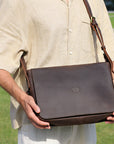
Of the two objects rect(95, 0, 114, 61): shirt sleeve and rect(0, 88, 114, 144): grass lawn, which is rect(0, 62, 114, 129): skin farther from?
rect(0, 88, 114, 144): grass lawn

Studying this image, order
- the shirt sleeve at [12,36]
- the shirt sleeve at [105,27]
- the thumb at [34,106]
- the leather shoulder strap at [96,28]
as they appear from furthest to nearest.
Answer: the shirt sleeve at [105,27], the leather shoulder strap at [96,28], the shirt sleeve at [12,36], the thumb at [34,106]

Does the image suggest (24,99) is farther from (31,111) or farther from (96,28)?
(96,28)

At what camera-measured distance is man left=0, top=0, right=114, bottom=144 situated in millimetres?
2031

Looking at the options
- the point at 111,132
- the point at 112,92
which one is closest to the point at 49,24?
the point at 112,92

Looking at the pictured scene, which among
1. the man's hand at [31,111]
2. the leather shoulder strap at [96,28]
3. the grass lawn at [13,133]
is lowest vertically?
the grass lawn at [13,133]

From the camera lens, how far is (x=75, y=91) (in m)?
1.97

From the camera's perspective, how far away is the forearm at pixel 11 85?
1.96 m

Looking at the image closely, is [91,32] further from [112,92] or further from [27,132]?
[27,132]

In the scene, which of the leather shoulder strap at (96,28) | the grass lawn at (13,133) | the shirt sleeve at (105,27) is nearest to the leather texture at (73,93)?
the leather shoulder strap at (96,28)

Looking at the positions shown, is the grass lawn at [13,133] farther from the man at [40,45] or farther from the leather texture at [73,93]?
the leather texture at [73,93]

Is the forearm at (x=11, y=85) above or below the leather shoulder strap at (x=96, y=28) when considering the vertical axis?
below

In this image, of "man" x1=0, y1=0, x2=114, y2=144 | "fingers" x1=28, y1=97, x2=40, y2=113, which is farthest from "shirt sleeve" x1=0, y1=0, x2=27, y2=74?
"fingers" x1=28, y1=97, x2=40, y2=113

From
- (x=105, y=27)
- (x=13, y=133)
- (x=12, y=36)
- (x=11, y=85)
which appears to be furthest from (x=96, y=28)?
(x=13, y=133)

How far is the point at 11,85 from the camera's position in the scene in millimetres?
1996
